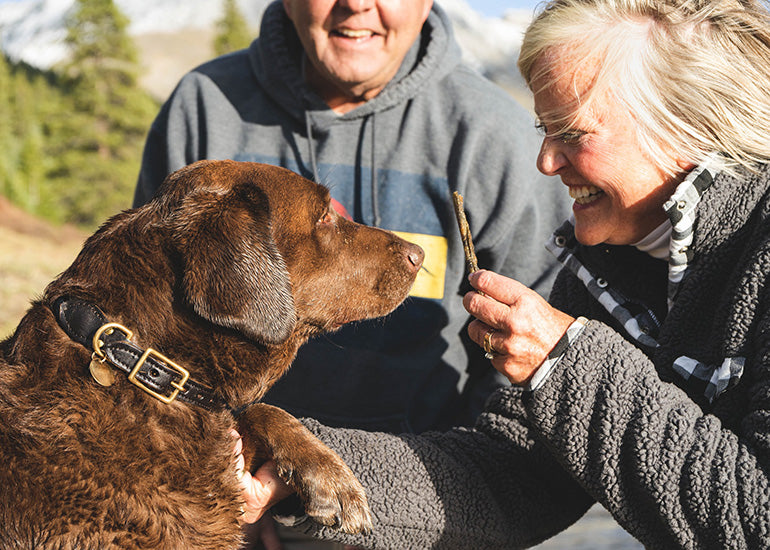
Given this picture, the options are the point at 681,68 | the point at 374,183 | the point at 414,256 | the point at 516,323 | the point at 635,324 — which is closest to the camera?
the point at 516,323

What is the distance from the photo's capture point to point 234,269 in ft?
7.75

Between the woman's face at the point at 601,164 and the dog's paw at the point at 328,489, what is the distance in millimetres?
1174

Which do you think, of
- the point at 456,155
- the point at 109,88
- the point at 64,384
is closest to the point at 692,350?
the point at 456,155

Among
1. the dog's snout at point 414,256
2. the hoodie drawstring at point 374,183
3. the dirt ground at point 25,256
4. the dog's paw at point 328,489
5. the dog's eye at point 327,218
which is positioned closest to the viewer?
the dog's paw at point 328,489

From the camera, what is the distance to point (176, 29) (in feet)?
274

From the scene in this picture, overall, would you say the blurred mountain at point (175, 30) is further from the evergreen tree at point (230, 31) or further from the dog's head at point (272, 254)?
the dog's head at point (272, 254)

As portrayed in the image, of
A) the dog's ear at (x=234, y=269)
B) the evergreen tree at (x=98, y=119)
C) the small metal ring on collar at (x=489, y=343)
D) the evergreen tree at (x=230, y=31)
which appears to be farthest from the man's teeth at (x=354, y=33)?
the evergreen tree at (x=230, y=31)

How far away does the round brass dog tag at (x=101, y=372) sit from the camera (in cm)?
233

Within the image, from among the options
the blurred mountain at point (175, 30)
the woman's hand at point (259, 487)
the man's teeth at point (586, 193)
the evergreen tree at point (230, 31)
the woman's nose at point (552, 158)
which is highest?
the woman's nose at point (552, 158)

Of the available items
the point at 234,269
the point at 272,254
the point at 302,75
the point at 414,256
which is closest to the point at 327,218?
the point at 414,256

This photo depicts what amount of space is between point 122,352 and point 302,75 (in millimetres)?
2055

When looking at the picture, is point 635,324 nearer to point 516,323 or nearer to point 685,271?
point 685,271

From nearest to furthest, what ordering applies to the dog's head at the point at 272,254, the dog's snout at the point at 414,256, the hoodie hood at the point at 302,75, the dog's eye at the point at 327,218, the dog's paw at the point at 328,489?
the dog's head at the point at 272,254
the dog's paw at the point at 328,489
the dog's eye at the point at 327,218
the dog's snout at the point at 414,256
the hoodie hood at the point at 302,75

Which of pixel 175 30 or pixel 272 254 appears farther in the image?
pixel 175 30
